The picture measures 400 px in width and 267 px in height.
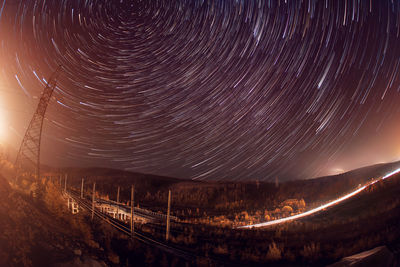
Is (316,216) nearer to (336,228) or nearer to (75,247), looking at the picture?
(336,228)

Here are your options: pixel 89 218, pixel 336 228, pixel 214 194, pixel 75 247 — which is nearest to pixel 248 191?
pixel 214 194

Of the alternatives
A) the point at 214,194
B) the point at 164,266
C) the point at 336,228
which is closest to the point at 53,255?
the point at 164,266

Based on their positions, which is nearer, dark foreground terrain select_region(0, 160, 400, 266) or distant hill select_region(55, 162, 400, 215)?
dark foreground terrain select_region(0, 160, 400, 266)

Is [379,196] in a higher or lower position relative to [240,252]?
higher

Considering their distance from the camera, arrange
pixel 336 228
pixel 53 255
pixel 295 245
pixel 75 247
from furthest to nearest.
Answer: pixel 336 228, pixel 295 245, pixel 75 247, pixel 53 255

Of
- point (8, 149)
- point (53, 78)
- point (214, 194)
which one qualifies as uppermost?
point (53, 78)

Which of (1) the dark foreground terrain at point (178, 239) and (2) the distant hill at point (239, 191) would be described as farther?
(2) the distant hill at point (239, 191)

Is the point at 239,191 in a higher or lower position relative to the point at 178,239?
lower

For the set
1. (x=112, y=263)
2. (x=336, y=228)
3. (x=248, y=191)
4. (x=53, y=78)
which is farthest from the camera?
(x=248, y=191)

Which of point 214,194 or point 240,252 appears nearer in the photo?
point 240,252

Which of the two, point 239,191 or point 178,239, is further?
point 239,191
